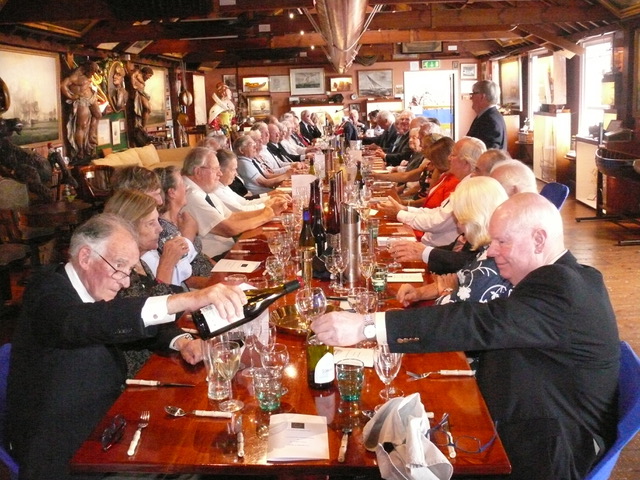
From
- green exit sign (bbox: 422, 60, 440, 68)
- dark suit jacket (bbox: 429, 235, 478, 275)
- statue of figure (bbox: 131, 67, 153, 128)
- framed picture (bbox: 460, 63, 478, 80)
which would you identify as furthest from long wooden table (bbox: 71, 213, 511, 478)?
framed picture (bbox: 460, 63, 478, 80)

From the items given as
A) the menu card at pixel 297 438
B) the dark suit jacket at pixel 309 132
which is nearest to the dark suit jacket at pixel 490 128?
the menu card at pixel 297 438

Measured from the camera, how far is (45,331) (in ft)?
5.98

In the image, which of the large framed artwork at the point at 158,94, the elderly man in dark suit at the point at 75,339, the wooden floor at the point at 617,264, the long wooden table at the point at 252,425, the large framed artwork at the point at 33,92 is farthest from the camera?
the large framed artwork at the point at 158,94

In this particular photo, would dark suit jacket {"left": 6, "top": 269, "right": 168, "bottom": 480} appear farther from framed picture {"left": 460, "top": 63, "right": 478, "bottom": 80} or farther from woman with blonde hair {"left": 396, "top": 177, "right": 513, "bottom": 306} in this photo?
framed picture {"left": 460, "top": 63, "right": 478, "bottom": 80}

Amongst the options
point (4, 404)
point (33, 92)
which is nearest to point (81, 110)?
point (33, 92)

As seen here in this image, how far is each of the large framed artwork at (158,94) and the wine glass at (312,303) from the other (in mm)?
11471

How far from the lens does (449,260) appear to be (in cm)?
317

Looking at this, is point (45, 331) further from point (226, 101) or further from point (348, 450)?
point (226, 101)

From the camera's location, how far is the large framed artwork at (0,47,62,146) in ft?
27.0

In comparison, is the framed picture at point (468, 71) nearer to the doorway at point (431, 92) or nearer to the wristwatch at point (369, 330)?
the doorway at point (431, 92)

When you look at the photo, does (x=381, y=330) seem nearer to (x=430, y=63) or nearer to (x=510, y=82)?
(x=510, y=82)

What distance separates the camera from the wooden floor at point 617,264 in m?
3.03

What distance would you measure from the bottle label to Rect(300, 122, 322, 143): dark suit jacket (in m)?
12.5

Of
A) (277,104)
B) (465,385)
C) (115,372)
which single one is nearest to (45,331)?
(115,372)
